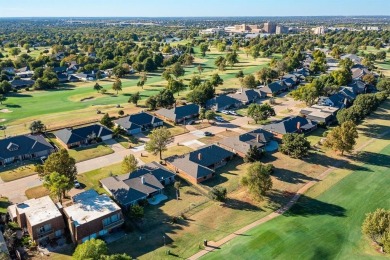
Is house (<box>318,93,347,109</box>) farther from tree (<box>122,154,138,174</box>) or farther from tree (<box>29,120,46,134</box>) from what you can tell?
tree (<box>29,120,46,134</box>)

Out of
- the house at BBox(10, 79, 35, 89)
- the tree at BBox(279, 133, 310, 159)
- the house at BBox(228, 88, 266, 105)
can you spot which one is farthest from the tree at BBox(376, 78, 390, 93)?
the house at BBox(10, 79, 35, 89)

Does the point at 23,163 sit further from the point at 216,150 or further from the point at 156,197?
the point at 216,150

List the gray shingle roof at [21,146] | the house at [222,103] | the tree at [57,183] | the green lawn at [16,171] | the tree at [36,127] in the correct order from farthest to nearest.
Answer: the house at [222,103]
the tree at [36,127]
the gray shingle roof at [21,146]
the green lawn at [16,171]
the tree at [57,183]

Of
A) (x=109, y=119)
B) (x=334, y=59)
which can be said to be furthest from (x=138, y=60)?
(x=334, y=59)

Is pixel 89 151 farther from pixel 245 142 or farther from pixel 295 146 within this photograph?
pixel 295 146

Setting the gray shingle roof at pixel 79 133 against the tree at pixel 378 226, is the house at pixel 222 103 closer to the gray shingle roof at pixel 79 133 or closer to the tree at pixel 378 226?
the gray shingle roof at pixel 79 133

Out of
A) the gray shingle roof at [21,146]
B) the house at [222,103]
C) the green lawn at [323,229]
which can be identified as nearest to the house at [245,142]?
the green lawn at [323,229]
